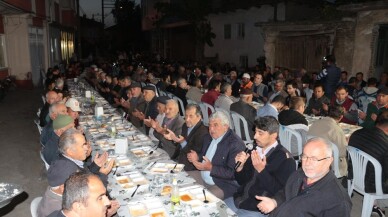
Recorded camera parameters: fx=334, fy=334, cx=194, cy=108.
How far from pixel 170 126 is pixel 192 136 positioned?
80 centimetres

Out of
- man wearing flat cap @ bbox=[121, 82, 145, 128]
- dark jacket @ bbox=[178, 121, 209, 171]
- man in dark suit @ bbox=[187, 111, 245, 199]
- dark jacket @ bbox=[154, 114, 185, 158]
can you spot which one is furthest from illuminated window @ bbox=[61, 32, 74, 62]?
man in dark suit @ bbox=[187, 111, 245, 199]

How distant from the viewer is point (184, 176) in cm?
402

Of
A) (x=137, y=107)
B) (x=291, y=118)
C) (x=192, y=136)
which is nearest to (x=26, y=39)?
(x=137, y=107)

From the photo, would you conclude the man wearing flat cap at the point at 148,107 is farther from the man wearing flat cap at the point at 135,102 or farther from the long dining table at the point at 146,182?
the long dining table at the point at 146,182

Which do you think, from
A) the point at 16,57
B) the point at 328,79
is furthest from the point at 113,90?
the point at 16,57

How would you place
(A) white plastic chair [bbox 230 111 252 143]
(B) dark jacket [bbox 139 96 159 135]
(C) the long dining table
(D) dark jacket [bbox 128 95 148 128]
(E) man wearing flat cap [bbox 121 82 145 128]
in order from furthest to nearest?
(E) man wearing flat cap [bbox 121 82 145 128] → (D) dark jacket [bbox 128 95 148 128] → (B) dark jacket [bbox 139 96 159 135] → (A) white plastic chair [bbox 230 111 252 143] → (C) the long dining table

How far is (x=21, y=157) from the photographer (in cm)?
764

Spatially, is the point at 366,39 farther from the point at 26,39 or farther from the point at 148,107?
the point at 26,39

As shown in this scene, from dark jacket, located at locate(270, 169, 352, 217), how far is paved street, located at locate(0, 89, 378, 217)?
238 centimetres

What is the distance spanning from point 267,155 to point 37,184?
14.8 ft

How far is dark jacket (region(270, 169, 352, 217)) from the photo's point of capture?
9.20 ft

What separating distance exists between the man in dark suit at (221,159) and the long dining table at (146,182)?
0.35m

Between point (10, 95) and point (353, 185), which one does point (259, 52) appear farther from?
point (353, 185)

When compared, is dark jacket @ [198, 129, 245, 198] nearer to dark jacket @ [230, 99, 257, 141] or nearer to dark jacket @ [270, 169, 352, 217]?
dark jacket @ [270, 169, 352, 217]
